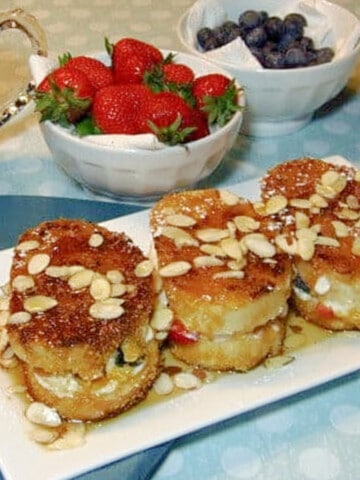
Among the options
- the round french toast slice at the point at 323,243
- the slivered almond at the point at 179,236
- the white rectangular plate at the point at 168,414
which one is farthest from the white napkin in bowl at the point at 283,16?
the white rectangular plate at the point at 168,414

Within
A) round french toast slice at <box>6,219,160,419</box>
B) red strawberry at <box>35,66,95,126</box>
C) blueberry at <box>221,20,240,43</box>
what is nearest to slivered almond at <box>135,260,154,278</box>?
round french toast slice at <box>6,219,160,419</box>

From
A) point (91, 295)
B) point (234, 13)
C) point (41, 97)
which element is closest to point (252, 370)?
point (91, 295)

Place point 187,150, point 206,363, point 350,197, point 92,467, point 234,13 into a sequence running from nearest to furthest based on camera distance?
point 92,467, point 206,363, point 350,197, point 187,150, point 234,13

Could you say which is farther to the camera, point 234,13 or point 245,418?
point 234,13

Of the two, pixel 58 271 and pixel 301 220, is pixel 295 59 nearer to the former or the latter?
pixel 301 220

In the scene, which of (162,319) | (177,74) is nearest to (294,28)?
(177,74)

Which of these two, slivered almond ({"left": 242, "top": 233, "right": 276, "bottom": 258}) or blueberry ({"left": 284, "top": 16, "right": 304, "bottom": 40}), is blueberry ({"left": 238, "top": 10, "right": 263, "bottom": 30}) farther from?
slivered almond ({"left": 242, "top": 233, "right": 276, "bottom": 258})

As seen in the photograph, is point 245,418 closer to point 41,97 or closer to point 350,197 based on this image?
point 350,197

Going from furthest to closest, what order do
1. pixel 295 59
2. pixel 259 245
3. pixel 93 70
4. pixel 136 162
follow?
pixel 295 59 → pixel 93 70 → pixel 136 162 → pixel 259 245

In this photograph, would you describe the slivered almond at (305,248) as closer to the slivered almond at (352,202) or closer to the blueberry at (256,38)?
the slivered almond at (352,202)
